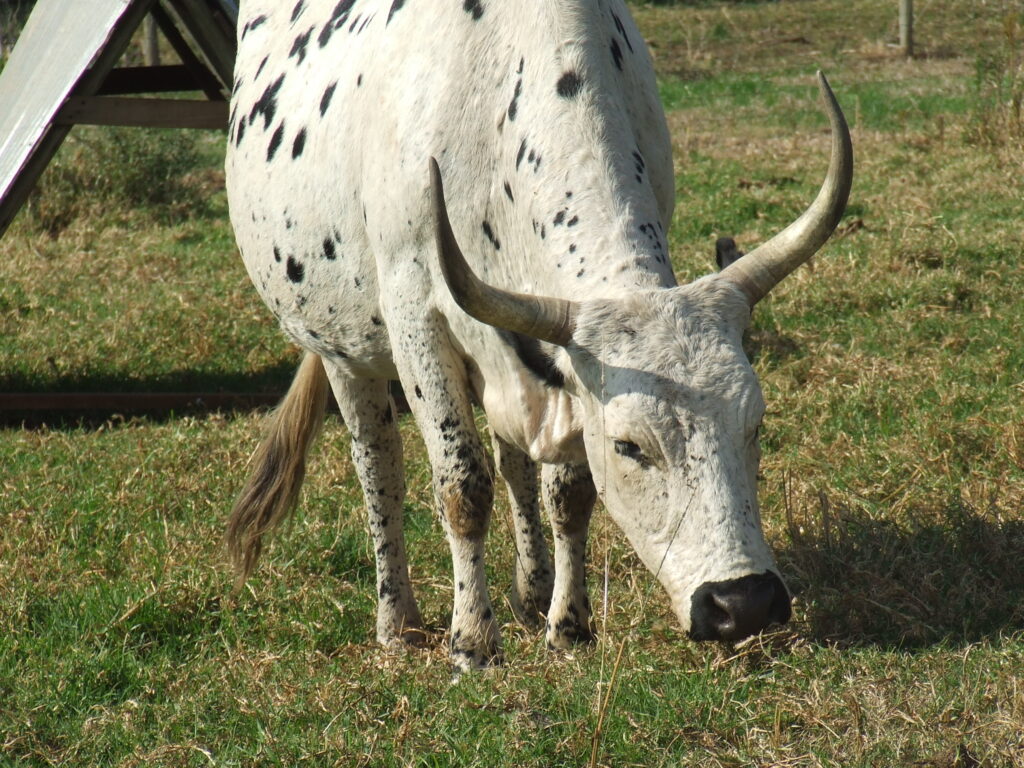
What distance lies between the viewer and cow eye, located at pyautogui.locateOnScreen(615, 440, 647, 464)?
3.00 m

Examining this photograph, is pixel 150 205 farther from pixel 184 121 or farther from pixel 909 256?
pixel 909 256

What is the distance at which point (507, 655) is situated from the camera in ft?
12.6

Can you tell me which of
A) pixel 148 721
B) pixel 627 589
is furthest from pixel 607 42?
pixel 148 721

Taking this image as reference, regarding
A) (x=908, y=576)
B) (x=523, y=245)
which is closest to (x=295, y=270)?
(x=523, y=245)

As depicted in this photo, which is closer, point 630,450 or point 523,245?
point 630,450

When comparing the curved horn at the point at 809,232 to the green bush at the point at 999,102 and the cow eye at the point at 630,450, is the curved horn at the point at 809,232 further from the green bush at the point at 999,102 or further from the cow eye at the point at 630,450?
the green bush at the point at 999,102

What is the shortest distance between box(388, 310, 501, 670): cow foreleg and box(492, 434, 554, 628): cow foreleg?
426 millimetres

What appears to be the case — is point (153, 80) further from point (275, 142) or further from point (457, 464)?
point (457, 464)

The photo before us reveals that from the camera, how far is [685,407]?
2.89 m

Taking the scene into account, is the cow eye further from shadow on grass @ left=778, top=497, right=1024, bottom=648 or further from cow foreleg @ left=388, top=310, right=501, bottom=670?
shadow on grass @ left=778, top=497, right=1024, bottom=648

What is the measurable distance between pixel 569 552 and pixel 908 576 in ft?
3.27

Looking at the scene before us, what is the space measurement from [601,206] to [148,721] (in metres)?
1.80

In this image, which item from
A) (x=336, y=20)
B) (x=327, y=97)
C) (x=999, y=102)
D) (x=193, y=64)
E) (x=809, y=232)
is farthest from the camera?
(x=999, y=102)

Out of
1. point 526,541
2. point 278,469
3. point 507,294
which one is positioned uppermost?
point 507,294
